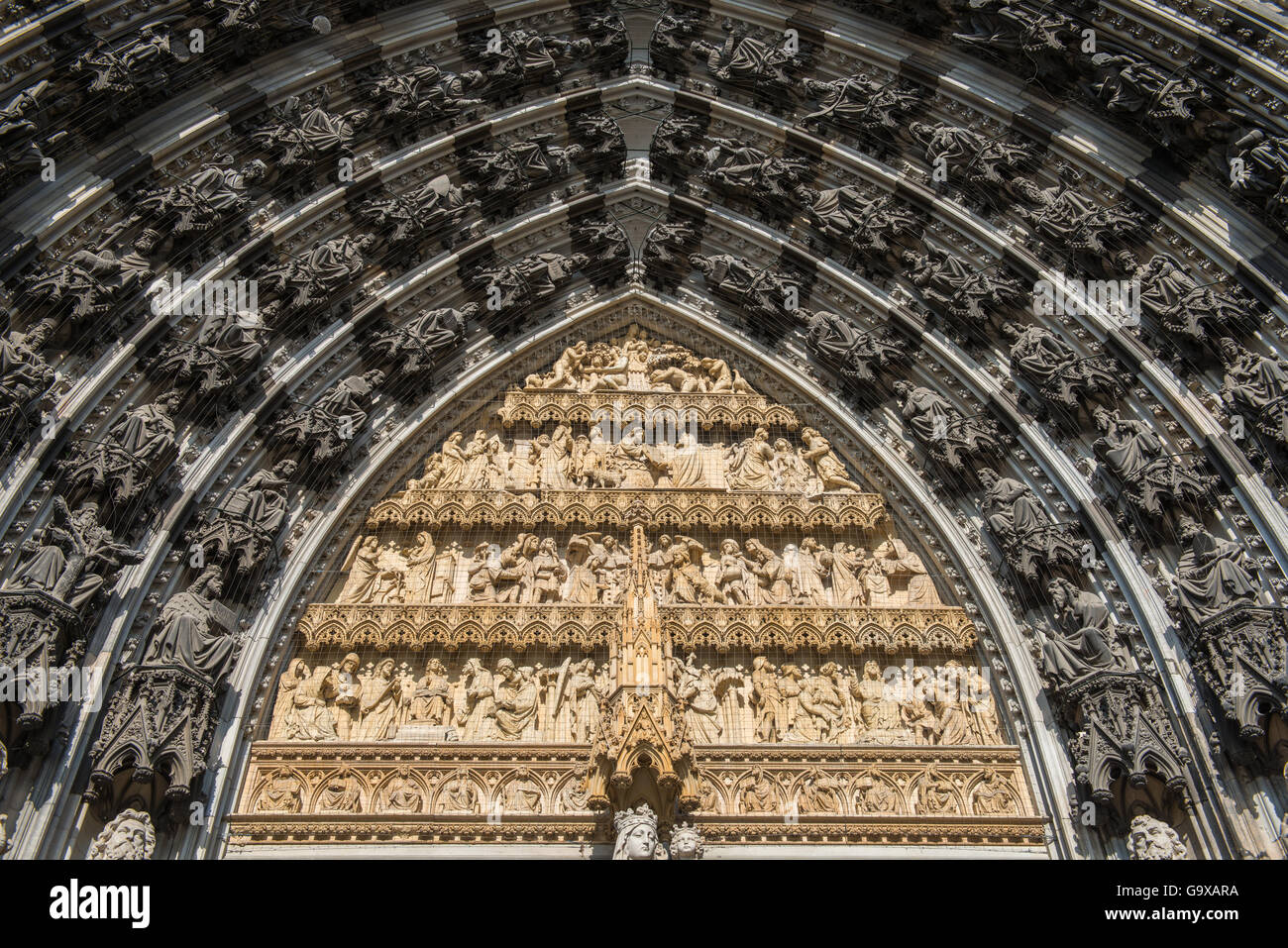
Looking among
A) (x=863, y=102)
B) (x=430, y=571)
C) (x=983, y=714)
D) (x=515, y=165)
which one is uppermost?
(x=863, y=102)

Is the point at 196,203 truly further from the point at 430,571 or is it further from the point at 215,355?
the point at 430,571

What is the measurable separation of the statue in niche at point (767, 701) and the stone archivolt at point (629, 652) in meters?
0.02

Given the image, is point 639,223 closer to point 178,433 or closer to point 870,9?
point 870,9

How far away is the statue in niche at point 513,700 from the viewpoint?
7.71 meters

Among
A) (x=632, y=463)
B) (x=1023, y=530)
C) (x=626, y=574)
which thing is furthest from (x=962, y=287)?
(x=626, y=574)

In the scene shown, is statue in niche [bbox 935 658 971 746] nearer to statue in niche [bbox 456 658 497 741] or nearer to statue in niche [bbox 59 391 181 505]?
statue in niche [bbox 456 658 497 741]

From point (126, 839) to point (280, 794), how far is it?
117 centimetres

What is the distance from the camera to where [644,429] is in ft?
32.2

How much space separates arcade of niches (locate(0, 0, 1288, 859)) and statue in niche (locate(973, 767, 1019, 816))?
44 millimetres

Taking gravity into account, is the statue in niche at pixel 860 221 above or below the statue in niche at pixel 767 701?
above

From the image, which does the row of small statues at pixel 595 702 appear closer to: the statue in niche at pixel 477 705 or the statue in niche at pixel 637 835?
the statue in niche at pixel 477 705

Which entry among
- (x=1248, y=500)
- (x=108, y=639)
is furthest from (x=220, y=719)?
(x=1248, y=500)

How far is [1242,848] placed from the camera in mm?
6254

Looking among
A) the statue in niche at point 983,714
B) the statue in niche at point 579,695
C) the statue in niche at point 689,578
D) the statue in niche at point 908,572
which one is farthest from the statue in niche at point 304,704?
the statue in niche at point 983,714
